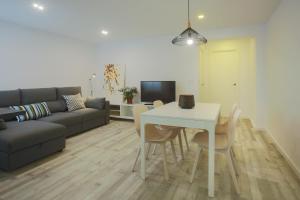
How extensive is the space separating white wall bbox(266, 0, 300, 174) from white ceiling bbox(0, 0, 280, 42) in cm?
42

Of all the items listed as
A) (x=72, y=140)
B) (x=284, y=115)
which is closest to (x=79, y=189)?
(x=72, y=140)

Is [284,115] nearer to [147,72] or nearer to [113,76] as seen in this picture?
[147,72]

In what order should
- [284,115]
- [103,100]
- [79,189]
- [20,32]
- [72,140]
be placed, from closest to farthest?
1. [79,189]
2. [284,115]
3. [72,140]
4. [20,32]
5. [103,100]

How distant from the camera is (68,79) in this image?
536 centimetres

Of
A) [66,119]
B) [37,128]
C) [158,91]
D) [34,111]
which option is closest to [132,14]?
[158,91]

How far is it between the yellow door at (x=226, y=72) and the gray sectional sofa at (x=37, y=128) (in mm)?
3370

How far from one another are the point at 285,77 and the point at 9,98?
4725 millimetres

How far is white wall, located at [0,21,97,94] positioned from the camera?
12.9 ft

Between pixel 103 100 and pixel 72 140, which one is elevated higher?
pixel 103 100

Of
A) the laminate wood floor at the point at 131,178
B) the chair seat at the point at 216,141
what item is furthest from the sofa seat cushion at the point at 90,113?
the chair seat at the point at 216,141

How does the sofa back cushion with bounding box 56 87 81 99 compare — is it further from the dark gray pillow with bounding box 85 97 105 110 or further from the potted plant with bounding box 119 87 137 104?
the potted plant with bounding box 119 87 137 104

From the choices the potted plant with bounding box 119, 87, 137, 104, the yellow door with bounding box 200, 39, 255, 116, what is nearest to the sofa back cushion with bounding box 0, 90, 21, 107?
the potted plant with bounding box 119, 87, 137, 104

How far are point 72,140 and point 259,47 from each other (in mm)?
4388

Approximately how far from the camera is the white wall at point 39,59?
3.95m
